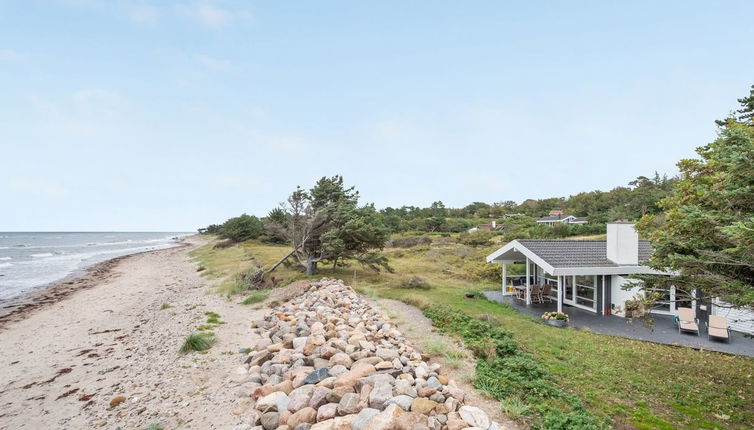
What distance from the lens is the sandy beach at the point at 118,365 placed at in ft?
17.0

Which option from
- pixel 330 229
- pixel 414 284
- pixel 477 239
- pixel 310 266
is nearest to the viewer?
pixel 414 284

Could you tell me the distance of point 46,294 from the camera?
18719mm

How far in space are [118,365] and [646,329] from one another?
14.6 meters

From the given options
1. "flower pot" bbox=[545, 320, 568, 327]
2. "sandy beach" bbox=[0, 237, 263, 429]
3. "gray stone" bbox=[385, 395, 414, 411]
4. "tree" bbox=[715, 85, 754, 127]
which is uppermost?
"tree" bbox=[715, 85, 754, 127]

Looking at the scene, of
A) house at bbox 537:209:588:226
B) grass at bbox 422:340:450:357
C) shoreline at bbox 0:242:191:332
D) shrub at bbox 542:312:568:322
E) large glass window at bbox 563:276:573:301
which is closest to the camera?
grass at bbox 422:340:450:357

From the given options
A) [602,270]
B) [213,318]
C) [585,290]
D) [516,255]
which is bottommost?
[213,318]

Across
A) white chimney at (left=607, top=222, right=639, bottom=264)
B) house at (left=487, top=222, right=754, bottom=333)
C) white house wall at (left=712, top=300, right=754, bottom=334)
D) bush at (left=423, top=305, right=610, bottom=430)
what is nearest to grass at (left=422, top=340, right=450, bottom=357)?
bush at (left=423, top=305, right=610, bottom=430)

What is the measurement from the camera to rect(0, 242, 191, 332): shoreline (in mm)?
14352

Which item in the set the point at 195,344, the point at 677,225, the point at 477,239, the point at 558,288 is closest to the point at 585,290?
the point at 558,288

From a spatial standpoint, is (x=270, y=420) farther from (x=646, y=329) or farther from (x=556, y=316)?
(x=646, y=329)

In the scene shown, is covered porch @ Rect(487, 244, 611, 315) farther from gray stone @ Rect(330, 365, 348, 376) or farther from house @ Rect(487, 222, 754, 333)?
gray stone @ Rect(330, 365, 348, 376)

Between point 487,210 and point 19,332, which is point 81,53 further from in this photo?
point 487,210

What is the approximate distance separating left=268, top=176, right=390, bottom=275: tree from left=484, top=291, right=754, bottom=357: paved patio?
7241 millimetres

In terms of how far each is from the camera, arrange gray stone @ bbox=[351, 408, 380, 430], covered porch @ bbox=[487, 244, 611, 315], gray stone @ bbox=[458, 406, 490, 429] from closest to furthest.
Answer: gray stone @ bbox=[458, 406, 490, 429] → gray stone @ bbox=[351, 408, 380, 430] → covered porch @ bbox=[487, 244, 611, 315]
